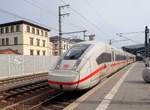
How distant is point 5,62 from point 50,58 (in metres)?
12.5

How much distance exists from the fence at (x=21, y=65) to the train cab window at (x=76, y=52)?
894 centimetres

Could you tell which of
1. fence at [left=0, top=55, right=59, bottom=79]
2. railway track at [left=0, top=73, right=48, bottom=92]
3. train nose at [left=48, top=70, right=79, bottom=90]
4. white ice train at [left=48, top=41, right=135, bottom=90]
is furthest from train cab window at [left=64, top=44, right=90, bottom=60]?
fence at [left=0, top=55, right=59, bottom=79]

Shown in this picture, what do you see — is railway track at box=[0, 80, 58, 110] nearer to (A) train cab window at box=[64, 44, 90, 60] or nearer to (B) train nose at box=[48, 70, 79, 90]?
(B) train nose at box=[48, 70, 79, 90]

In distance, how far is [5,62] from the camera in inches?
942

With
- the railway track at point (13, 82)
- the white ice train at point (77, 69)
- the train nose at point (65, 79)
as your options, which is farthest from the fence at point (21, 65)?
the train nose at point (65, 79)

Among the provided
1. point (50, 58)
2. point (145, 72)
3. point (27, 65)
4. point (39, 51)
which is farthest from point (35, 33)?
point (145, 72)

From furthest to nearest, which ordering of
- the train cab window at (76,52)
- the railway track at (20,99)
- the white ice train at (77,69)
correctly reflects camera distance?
the train cab window at (76,52), the white ice train at (77,69), the railway track at (20,99)

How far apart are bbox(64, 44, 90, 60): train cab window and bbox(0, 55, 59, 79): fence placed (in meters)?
8.94

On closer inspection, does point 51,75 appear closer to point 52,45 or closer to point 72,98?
point 72,98

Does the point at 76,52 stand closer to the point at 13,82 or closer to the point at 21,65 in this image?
the point at 13,82

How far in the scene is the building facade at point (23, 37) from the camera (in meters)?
62.6

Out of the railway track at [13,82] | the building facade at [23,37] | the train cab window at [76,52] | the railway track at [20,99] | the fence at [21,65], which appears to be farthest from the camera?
the building facade at [23,37]

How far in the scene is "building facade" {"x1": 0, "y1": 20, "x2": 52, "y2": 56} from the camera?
2466 inches

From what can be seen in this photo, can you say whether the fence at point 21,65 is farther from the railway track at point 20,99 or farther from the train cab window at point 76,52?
the train cab window at point 76,52
